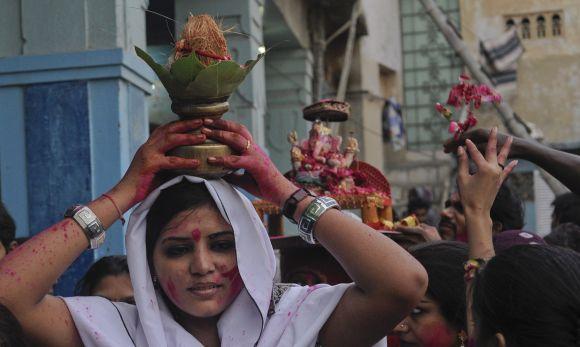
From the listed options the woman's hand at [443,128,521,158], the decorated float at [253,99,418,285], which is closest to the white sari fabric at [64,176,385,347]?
the woman's hand at [443,128,521,158]

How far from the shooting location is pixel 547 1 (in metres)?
19.0

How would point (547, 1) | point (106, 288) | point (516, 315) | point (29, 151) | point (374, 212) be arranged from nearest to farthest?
1. point (516, 315)
2. point (106, 288)
3. point (374, 212)
4. point (29, 151)
5. point (547, 1)

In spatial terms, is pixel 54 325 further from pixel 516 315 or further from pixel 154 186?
pixel 516 315

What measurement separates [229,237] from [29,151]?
2.56 meters

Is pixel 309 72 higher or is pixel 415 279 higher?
pixel 309 72

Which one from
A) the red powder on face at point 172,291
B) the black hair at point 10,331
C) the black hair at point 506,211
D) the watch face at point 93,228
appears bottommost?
the black hair at point 10,331

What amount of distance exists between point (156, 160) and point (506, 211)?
7.98ft

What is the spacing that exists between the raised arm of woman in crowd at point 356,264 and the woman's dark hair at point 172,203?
0.43 ft

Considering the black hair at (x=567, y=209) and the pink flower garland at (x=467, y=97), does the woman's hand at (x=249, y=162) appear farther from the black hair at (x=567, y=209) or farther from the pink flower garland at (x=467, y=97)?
the black hair at (x=567, y=209)

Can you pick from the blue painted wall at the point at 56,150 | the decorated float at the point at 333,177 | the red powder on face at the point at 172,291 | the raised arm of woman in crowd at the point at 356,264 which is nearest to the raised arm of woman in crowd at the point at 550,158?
the raised arm of woman in crowd at the point at 356,264

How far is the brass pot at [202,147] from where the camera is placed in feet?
7.36

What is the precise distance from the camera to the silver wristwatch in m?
2.24

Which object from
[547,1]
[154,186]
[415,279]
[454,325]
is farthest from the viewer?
[547,1]

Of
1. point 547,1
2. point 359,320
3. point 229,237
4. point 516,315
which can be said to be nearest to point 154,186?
point 229,237
